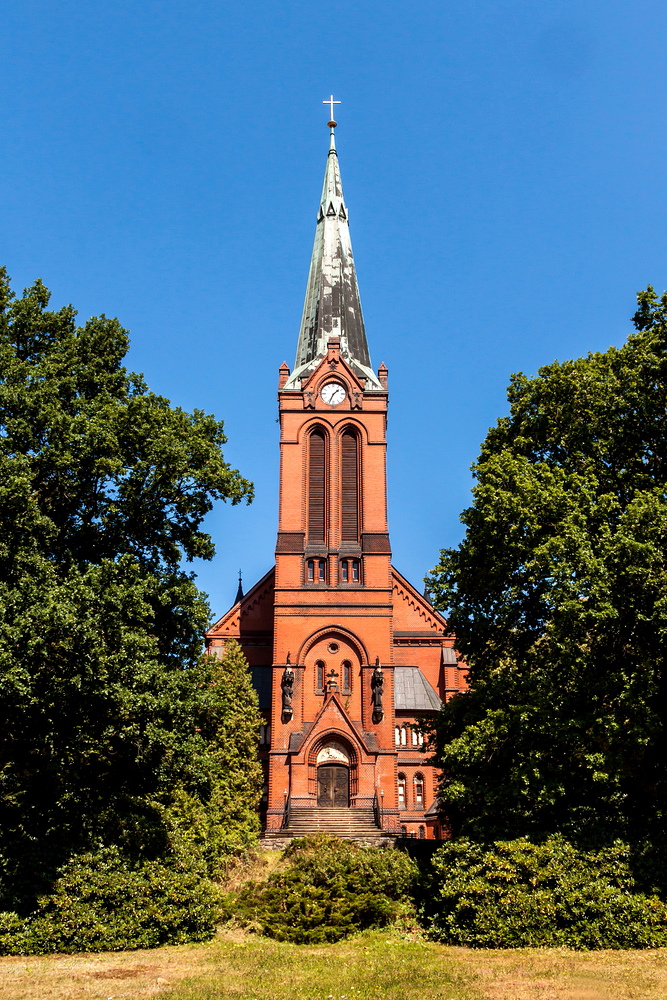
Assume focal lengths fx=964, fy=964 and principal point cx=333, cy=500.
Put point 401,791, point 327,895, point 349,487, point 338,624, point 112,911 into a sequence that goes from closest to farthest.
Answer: point 112,911
point 327,895
point 338,624
point 349,487
point 401,791

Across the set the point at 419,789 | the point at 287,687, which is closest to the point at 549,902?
the point at 287,687

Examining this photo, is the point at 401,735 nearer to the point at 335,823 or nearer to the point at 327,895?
the point at 335,823

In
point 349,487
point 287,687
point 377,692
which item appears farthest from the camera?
point 349,487

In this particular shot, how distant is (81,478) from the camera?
22516 millimetres

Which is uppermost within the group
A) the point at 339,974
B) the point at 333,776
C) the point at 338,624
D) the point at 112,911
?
the point at 338,624

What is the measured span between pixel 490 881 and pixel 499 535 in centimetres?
811

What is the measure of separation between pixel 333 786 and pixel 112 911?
21900mm

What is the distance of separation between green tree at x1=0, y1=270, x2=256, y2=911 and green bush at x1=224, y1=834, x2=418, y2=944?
8.23 feet

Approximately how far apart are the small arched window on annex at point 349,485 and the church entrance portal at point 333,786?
347 inches

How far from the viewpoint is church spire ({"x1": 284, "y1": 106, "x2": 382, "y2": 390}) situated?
1911 inches

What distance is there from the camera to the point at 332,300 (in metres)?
50.6

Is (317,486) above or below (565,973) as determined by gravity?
above

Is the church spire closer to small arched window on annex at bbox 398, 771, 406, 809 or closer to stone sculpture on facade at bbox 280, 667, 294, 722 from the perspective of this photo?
stone sculpture on facade at bbox 280, 667, 294, 722

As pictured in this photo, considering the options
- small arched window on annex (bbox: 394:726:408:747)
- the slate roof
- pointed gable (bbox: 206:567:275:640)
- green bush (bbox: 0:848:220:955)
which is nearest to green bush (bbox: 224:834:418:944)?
green bush (bbox: 0:848:220:955)
